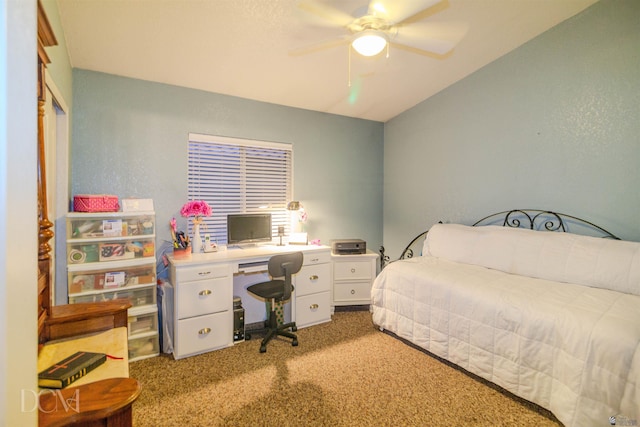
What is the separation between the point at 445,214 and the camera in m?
3.46

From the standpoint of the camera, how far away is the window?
121 inches

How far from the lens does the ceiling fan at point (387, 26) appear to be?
168 centimetres

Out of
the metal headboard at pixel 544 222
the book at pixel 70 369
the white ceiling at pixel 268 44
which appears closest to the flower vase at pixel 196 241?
the white ceiling at pixel 268 44

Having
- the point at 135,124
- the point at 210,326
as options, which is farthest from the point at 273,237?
the point at 135,124

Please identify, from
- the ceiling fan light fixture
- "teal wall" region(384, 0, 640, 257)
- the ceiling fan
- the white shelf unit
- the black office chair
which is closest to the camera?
the ceiling fan

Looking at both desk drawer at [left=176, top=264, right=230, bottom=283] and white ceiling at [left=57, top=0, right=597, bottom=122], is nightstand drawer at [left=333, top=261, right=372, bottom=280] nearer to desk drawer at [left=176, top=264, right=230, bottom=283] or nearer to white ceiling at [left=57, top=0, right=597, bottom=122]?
desk drawer at [left=176, top=264, right=230, bottom=283]

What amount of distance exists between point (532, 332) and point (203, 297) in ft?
7.97

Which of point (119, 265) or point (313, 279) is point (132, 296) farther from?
point (313, 279)

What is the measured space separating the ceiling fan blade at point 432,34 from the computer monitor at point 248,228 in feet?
7.00

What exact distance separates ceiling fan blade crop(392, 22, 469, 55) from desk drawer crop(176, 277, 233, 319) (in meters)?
2.37

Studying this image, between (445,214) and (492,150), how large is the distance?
2.84 ft

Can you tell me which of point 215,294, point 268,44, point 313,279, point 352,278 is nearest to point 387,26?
point 268,44

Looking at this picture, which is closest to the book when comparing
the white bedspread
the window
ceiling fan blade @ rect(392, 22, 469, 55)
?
the window

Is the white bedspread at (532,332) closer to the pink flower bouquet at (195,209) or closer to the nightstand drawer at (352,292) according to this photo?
the nightstand drawer at (352,292)
